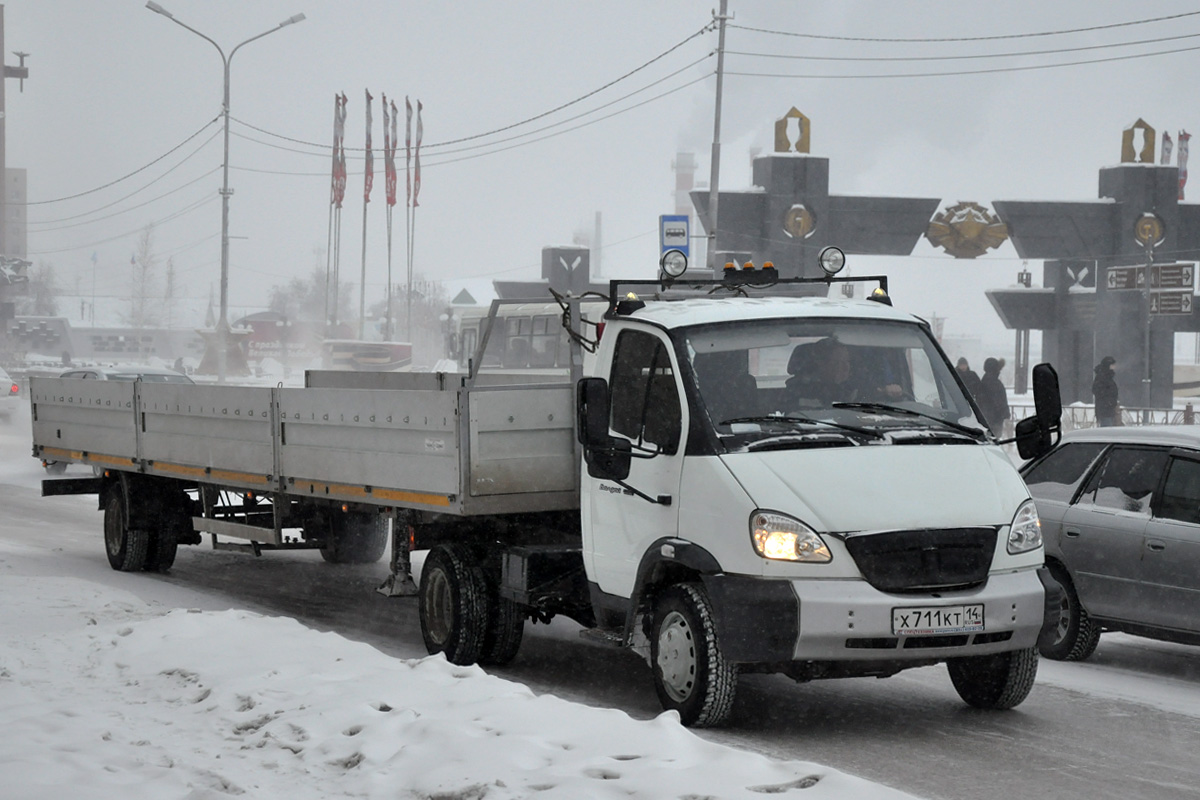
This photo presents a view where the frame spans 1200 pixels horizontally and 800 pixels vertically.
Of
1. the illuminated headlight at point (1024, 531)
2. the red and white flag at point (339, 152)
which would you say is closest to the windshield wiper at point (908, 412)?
the illuminated headlight at point (1024, 531)

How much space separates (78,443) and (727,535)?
874 cm

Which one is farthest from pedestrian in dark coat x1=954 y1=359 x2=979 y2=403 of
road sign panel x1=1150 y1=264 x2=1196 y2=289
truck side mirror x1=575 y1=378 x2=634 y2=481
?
road sign panel x1=1150 y1=264 x2=1196 y2=289

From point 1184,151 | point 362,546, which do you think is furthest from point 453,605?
point 1184,151

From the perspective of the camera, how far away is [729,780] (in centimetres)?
511

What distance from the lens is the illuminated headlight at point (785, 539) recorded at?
20.3 ft

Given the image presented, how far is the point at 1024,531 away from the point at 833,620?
3.64ft

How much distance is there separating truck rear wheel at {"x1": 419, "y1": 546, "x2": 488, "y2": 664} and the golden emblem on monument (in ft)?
90.0

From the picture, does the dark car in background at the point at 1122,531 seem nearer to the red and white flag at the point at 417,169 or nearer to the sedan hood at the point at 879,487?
the sedan hood at the point at 879,487

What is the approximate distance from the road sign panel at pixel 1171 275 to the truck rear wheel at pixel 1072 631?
23.1 m

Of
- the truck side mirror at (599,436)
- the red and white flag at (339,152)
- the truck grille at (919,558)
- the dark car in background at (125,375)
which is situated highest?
the red and white flag at (339,152)

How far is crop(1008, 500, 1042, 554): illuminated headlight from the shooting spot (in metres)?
6.49

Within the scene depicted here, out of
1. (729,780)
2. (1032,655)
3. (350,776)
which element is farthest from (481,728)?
(1032,655)

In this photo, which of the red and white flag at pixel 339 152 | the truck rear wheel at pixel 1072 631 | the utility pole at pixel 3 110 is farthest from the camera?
the utility pole at pixel 3 110

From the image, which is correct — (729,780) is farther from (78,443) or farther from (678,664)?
(78,443)
